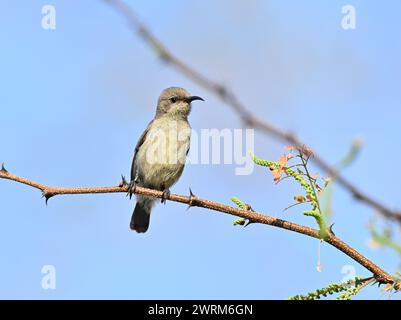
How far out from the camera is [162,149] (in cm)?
950

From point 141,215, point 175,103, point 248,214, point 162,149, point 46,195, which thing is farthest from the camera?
point 141,215

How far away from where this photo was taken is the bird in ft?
30.8

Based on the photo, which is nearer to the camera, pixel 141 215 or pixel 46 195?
pixel 46 195

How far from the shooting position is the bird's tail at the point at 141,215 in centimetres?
1061

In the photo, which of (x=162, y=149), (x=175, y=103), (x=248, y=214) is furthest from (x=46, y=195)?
(x=175, y=103)

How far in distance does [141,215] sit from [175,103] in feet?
7.20

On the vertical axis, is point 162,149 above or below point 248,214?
above

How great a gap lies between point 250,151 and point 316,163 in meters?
1.88

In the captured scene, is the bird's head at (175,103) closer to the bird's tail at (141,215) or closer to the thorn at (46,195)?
the bird's tail at (141,215)

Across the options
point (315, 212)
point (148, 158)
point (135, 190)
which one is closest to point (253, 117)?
point (315, 212)

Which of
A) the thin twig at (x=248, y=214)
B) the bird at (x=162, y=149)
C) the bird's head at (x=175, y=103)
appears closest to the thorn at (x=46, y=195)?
the thin twig at (x=248, y=214)

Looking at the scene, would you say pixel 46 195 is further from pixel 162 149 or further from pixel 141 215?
pixel 141 215

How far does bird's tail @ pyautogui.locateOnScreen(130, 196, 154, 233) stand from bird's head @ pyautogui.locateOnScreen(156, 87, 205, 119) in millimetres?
1662

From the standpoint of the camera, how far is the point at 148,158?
9453 mm
